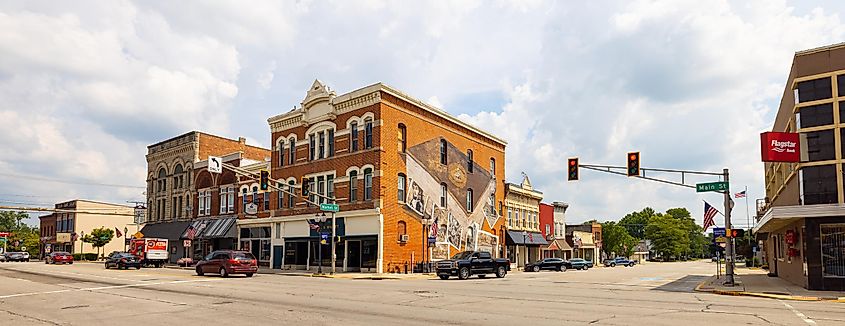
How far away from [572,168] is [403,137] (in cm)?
1779

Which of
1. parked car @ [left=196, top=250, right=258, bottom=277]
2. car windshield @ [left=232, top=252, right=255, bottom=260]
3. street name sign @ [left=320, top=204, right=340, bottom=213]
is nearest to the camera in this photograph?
parked car @ [left=196, top=250, right=258, bottom=277]

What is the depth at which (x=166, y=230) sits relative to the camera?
210ft

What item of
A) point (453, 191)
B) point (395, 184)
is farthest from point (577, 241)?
point (395, 184)

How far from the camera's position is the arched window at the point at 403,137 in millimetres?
45031

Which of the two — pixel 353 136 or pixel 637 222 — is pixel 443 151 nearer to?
pixel 353 136

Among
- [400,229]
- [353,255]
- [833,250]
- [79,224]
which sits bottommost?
[353,255]

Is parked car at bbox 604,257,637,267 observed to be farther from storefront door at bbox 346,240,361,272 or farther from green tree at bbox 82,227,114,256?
green tree at bbox 82,227,114,256

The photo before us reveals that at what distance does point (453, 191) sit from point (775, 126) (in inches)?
913

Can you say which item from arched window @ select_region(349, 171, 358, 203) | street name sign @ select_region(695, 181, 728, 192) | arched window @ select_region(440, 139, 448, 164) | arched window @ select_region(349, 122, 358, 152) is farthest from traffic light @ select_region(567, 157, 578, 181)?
arched window @ select_region(440, 139, 448, 164)

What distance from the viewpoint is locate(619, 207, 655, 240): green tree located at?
16938 cm

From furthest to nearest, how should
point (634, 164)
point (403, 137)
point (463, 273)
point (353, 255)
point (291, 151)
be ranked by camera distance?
point (291, 151), point (403, 137), point (353, 255), point (463, 273), point (634, 164)

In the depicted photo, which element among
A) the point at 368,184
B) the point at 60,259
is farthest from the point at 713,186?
the point at 60,259

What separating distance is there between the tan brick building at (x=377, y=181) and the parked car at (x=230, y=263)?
6046 mm

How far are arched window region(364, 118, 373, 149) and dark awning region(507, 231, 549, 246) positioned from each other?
69.1 feet
